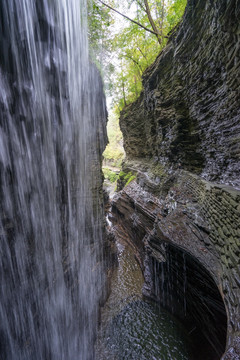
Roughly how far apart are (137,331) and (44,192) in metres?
5.07

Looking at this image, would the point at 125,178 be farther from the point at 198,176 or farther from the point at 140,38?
the point at 140,38

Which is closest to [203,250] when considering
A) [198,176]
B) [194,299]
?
[194,299]

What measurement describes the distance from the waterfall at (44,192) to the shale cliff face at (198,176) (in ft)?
9.00

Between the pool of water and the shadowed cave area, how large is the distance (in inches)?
13.3

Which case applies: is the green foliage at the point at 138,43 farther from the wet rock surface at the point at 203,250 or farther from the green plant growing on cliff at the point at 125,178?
the wet rock surface at the point at 203,250

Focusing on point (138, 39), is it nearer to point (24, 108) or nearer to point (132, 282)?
point (24, 108)

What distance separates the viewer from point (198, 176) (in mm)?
6246

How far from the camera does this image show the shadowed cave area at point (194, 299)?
10.5 feet

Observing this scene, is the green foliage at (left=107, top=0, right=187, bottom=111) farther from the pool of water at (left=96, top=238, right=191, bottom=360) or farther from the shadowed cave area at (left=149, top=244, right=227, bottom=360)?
the pool of water at (left=96, top=238, right=191, bottom=360)

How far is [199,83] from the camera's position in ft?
19.5

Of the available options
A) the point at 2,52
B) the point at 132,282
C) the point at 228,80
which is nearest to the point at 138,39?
the point at 228,80

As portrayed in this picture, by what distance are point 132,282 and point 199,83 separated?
8772 millimetres

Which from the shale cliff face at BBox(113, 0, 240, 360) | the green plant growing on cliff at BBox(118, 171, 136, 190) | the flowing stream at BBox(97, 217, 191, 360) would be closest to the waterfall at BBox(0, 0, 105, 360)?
the flowing stream at BBox(97, 217, 191, 360)

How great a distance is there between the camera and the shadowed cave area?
3.20 meters
